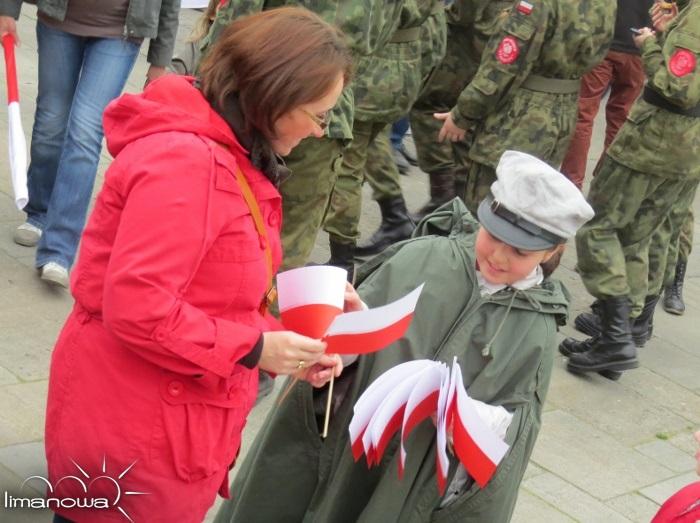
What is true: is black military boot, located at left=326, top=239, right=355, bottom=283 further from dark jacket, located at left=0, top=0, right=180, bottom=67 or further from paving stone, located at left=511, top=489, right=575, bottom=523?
paving stone, located at left=511, top=489, right=575, bottom=523

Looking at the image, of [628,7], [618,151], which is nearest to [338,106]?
[618,151]

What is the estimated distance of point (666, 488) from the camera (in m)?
5.35

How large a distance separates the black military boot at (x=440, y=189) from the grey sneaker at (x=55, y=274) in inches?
113

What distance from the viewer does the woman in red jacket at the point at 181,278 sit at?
245cm

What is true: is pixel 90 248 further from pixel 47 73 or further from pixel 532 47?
pixel 532 47

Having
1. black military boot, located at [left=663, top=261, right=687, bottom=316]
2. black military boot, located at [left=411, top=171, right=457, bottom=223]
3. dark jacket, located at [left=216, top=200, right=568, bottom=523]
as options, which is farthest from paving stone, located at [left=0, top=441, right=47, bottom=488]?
black military boot, located at [left=663, top=261, right=687, bottom=316]

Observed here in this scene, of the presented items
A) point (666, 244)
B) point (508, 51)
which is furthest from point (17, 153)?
point (666, 244)

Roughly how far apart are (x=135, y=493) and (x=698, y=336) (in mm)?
5219

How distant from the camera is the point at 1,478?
391cm

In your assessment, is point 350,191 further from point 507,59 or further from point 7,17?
point 7,17

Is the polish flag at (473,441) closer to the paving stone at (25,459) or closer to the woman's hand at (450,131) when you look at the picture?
the paving stone at (25,459)

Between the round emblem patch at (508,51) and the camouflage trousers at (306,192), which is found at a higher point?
the round emblem patch at (508,51)

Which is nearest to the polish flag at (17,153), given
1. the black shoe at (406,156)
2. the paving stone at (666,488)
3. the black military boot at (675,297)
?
the paving stone at (666,488)

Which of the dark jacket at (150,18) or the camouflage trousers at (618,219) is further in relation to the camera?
the camouflage trousers at (618,219)
